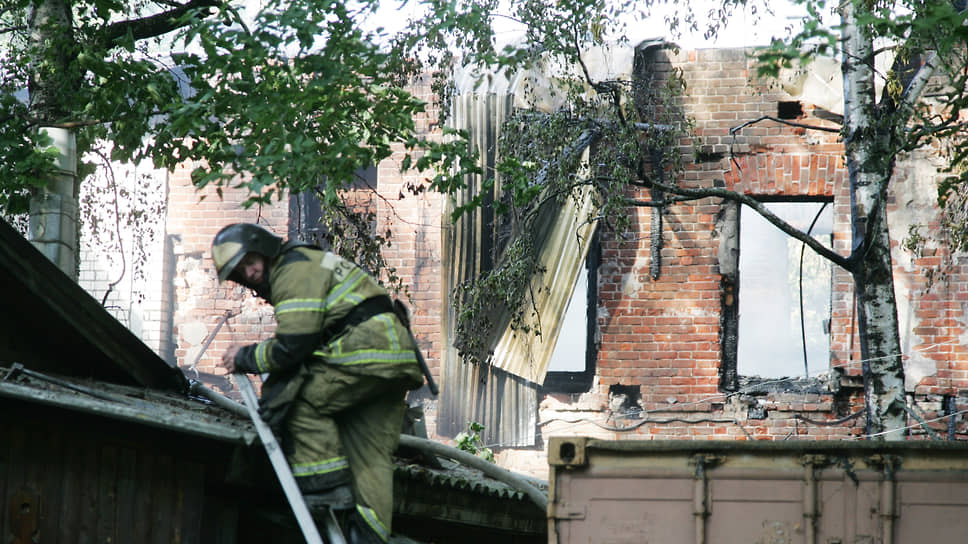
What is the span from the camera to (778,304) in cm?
3008

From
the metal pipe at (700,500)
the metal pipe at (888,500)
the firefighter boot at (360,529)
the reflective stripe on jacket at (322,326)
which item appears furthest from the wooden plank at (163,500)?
the metal pipe at (888,500)

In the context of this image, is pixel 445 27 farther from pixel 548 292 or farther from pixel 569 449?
pixel 569 449

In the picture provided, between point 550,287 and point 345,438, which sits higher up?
point 550,287

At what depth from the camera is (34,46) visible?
8.91 meters

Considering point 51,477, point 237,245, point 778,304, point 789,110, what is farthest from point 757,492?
point 778,304

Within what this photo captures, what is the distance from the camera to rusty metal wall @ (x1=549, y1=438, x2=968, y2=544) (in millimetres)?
4520

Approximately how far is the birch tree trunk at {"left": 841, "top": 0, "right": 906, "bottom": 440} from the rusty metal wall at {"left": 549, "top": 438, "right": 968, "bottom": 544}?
408cm

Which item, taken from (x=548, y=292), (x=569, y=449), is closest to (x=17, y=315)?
(x=569, y=449)

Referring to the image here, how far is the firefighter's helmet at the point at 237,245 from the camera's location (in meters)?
4.43

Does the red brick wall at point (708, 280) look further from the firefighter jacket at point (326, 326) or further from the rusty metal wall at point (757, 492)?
the firefighter jacket at point (326, 326)

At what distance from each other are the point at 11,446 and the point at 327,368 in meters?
1.36

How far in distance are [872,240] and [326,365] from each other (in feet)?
19.6

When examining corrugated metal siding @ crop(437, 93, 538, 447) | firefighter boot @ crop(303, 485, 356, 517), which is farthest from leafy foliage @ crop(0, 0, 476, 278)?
firefighter boot @ crop(303, 485, 356, 517)

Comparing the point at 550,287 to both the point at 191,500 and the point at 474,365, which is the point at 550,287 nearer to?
the point at 474,365
